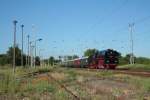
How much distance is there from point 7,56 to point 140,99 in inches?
4607

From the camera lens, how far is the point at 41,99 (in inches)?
570

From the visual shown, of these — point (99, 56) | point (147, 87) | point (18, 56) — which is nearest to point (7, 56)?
point (18, 56)

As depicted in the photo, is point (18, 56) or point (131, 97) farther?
point (18, 56)

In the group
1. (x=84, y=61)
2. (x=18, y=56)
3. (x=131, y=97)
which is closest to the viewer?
(x=131, y=97)

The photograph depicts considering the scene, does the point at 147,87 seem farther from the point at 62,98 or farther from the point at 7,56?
the point at 7,56

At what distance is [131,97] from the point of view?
1361 cm

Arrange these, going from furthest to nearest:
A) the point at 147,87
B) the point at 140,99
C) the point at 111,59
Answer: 1. the point at 111,59
2. the point at 147,87
3. the point at 140,99

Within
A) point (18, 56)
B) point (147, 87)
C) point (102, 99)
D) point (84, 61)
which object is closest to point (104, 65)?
point (84, 61)

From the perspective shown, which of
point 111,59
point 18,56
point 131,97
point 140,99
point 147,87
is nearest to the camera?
point 140,99

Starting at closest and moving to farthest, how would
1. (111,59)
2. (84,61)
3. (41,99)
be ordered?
(41,99) → (111,59) → (84,61)

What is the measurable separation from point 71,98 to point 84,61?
196 ft

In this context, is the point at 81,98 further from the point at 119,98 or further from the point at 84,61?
the point at 84,61

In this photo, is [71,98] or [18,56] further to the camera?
A: [18,56]

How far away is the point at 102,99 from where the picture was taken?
13258 millimetres
